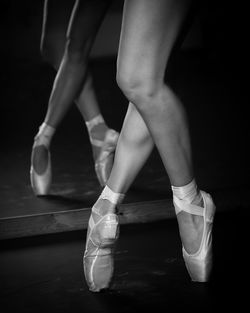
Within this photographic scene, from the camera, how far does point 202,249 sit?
66.0 inches

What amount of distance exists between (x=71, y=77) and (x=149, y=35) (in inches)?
38.3

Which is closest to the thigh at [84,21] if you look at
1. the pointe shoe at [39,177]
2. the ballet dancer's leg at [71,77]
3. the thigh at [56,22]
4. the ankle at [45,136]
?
the ballet dancer's leg at [71,77]

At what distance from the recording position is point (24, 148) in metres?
3.35

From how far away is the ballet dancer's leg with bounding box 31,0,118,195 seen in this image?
238 cm

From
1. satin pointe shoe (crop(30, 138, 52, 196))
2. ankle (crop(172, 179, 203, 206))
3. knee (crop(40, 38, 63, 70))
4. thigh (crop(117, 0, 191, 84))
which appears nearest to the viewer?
thigh (crop(117, 0, 191, 84))

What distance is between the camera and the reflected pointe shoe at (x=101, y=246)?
1684 mm

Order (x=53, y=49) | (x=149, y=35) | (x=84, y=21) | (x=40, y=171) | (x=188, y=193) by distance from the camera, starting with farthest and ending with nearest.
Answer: (x=53, y=49), (x=40, y=171), (x=84, y=21), (x=188, y=193), (x=149, y=35)

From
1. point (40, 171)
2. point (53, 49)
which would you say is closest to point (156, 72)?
point (40, 171)

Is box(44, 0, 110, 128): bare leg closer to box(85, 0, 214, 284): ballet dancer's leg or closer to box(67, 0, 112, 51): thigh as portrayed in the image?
box(67, 0, 112, 51): thigh

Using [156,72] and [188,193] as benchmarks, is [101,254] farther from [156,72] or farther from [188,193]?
[156,72]

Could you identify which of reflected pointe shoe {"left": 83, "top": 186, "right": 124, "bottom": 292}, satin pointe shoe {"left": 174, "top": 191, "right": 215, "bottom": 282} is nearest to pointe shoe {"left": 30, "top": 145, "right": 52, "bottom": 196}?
reflected pointe shoe {"left": 83, "top": 186, "right": 124, "bottom": 292}

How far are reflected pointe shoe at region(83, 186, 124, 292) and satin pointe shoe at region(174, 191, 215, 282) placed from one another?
168 millimetres

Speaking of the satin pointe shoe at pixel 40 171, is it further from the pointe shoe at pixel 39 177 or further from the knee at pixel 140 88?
the knee at pixel 140 88

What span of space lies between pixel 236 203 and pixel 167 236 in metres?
0.31
